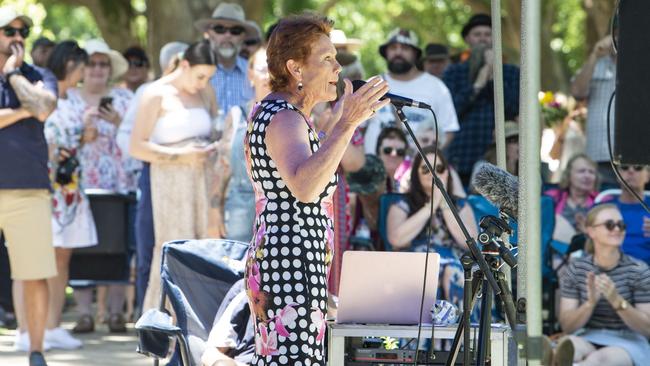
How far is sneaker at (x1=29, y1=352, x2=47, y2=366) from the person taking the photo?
7.20 metres

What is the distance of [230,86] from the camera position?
30.7 feet

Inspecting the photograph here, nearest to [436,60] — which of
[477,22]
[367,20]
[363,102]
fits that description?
[477,22]

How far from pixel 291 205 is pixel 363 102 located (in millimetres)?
440

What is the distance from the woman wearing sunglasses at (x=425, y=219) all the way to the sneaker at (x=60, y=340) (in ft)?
7.33

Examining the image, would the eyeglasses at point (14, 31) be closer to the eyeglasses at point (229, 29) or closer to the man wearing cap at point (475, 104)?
the eyeglasses at point (229, 29)

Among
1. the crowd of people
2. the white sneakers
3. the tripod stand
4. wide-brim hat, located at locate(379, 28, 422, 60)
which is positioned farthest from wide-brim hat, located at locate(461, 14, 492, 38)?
the tripod stand

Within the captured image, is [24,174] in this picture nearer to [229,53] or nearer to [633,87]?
[229,53]

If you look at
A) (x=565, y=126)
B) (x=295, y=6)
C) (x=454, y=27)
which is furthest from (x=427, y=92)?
(x=454, y=27)

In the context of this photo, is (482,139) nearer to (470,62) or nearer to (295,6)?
(470,62)

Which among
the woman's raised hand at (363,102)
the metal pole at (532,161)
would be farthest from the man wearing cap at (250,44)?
the metal pole at (532,161)

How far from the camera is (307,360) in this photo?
4.24m

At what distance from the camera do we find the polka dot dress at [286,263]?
4.23 meters

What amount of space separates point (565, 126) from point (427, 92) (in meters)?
2.53

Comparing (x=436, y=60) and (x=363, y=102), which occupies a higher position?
(x=436, y=60)
